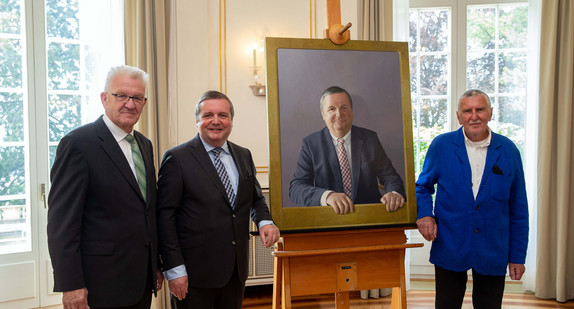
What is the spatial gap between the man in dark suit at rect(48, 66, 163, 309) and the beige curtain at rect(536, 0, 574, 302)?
3557 mm

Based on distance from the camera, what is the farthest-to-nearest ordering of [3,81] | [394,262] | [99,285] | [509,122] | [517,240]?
[509,122]
[3,81]
[394,262]
[517,240]
[99,285]

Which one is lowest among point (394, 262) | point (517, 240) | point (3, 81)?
point (394, 262)

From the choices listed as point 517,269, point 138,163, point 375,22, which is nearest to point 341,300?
point 517,269

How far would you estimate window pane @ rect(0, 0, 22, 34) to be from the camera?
11.4ft

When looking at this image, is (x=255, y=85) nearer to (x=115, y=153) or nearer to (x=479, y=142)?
(x=479, y=142)

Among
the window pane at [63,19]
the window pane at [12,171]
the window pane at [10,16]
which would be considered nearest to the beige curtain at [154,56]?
the window pane at [63,19]

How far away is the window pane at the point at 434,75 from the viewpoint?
4422 mm

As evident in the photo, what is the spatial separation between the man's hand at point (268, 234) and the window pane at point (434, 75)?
297cm

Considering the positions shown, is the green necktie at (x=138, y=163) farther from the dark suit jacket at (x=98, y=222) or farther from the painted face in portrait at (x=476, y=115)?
the painted face in portrait at (x=476, y=115)

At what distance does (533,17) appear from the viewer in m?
3.99

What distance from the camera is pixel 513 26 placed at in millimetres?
4352

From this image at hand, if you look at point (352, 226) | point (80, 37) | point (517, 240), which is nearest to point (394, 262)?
point (352, 226)

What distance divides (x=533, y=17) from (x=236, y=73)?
2833 mm

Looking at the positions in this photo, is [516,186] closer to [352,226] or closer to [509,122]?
[352,226]
